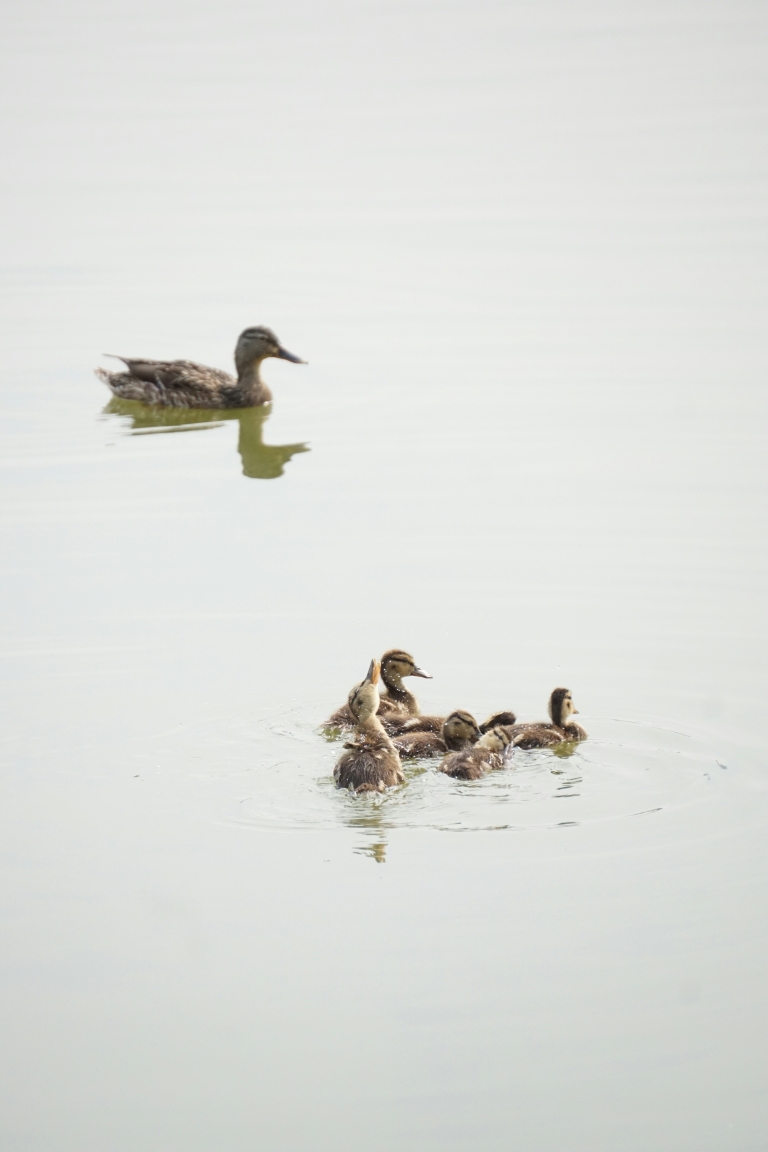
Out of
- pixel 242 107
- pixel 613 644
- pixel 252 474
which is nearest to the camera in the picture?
pixel 613 644

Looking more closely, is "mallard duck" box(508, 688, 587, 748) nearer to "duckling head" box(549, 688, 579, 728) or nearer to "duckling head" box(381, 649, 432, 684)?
"duckling head" box(549, 688, 579, 728)

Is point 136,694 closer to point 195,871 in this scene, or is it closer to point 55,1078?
point 195,871

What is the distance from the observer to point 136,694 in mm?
6992

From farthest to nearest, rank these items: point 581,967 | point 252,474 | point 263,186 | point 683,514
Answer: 1. point 263,186
2. point 252,474
3. point 683,514
4. point 581,967

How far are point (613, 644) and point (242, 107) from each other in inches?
677

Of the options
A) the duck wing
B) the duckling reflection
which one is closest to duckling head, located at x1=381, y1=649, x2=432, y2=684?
the duckling reflection

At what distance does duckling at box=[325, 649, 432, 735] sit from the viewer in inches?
279

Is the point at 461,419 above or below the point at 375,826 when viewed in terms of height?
above

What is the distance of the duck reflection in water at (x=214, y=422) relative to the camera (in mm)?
10859

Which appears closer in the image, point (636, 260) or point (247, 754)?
point (247, 754)

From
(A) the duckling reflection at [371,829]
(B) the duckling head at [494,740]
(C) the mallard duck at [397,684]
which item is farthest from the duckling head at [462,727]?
(A) the duckling reflection at [371,829]

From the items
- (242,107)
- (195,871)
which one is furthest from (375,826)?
(242,107)

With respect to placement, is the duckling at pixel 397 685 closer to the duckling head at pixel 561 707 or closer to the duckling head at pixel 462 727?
the duckling head at pixel 462 727

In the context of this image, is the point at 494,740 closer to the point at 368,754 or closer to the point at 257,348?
the point at 368,754
